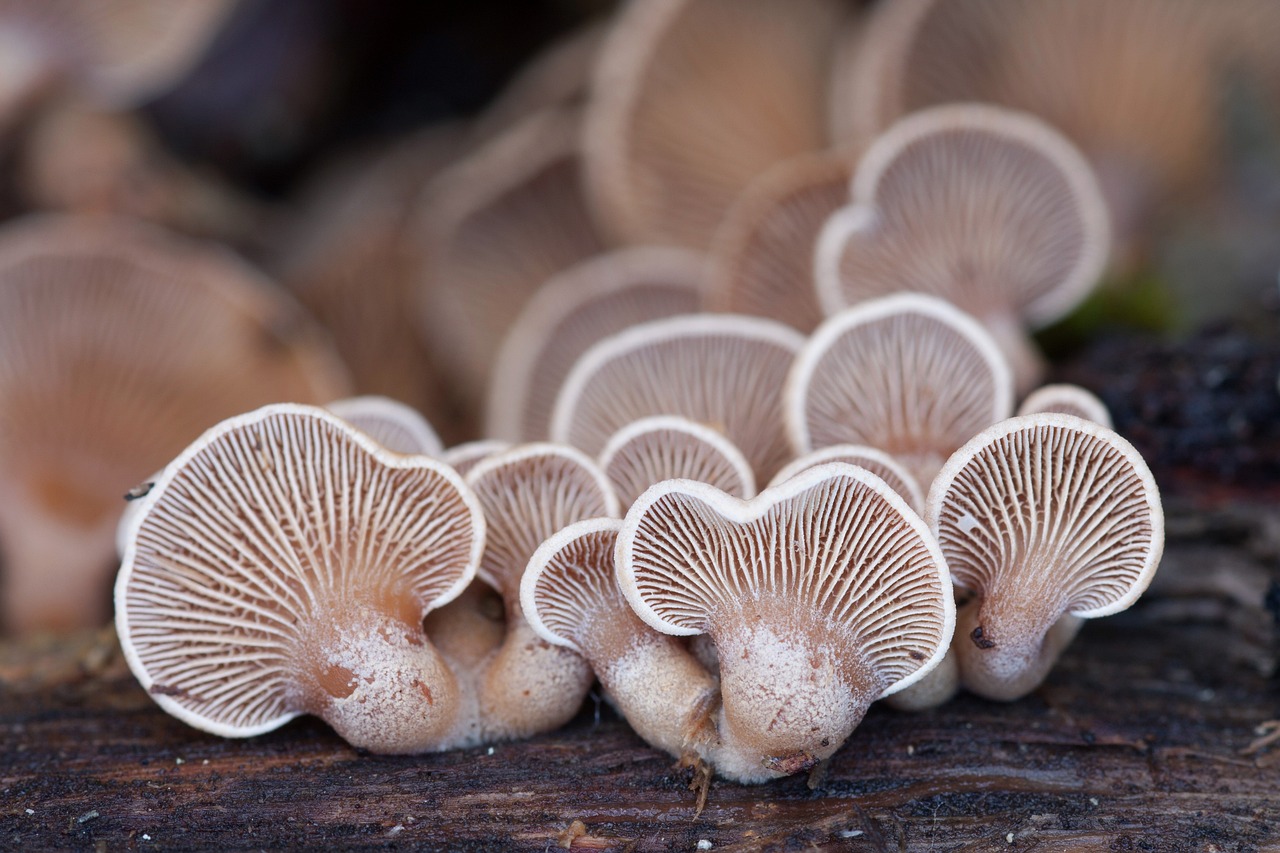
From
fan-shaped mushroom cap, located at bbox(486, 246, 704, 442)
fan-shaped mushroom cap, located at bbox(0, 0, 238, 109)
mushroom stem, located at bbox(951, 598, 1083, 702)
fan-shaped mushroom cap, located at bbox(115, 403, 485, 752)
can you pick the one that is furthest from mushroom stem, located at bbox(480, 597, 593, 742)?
fan-shaped mushroom cap, located at bbox(0, 0, 238, 109)

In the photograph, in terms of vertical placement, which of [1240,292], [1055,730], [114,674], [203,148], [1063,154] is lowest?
[1055,730]

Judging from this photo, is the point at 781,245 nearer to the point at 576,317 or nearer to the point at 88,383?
the point at 576,317

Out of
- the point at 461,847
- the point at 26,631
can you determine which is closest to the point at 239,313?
the point at 26,631

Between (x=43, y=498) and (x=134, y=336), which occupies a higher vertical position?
(x=134, y=336)

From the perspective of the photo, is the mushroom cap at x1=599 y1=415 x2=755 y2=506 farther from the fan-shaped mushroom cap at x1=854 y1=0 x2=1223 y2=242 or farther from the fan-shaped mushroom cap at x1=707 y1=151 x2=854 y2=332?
the fan-shaped mushroom cap at x1=854 y1=0 x2=1223 y2=242

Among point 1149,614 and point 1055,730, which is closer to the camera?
point 1055,730

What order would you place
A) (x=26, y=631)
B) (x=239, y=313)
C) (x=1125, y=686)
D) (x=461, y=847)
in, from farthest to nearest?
(x=239, y=313) → (x=26, y=631) → (x=1125, y=686) → (x=461, y=847)

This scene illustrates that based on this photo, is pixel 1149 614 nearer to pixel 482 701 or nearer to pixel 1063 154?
pixel 1063 154
